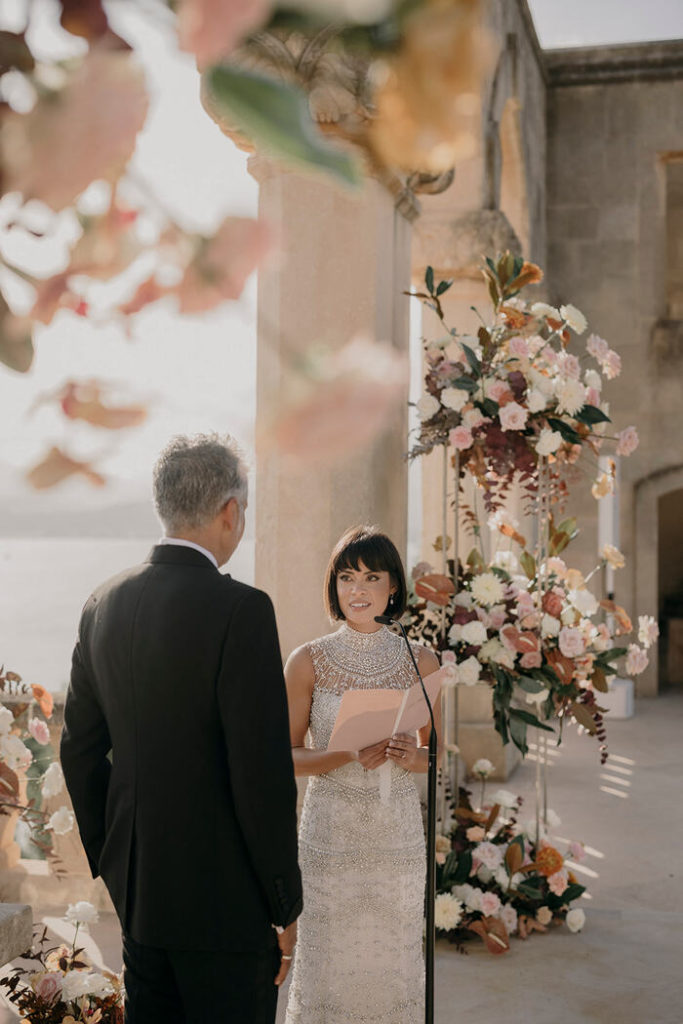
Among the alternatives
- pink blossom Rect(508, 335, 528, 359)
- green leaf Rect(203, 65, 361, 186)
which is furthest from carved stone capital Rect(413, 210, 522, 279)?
green leaf Rect(203, 65, 361, 186)

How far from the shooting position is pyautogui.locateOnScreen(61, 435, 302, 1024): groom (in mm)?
1856

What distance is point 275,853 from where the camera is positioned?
190 cm

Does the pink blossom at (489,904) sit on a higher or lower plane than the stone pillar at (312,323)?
lower

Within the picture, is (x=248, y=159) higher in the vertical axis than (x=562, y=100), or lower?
lower

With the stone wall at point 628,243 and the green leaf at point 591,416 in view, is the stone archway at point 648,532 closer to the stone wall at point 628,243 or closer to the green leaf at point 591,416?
the stone wall at point 628,243

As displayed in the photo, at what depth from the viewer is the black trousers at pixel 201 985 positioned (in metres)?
1.92

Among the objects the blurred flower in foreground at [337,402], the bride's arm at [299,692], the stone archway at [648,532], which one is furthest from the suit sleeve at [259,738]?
the stone archway at [648,532]

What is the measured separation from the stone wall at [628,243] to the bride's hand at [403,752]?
23.9ft

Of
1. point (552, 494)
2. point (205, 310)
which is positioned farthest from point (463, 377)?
point (205, 310)

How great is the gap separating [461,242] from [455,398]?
2584mm

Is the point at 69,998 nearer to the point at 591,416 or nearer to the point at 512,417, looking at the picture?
the point at 512,417

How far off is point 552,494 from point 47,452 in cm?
393

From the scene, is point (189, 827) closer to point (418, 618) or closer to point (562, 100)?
point (418, 618)

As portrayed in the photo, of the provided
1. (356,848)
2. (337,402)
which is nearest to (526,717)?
(356,848)
